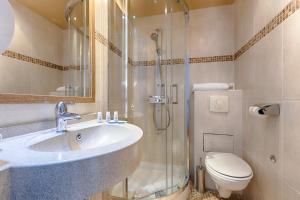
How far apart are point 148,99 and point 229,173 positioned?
111 cm

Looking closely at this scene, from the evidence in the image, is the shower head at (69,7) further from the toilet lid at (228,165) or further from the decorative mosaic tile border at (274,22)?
the toilet lid at (228,165)

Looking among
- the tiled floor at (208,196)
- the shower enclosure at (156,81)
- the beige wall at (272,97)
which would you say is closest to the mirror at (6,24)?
the shower enclosure at (156,81)

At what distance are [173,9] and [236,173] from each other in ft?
6.02

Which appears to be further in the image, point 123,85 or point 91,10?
point 123,85

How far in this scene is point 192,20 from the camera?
224cm

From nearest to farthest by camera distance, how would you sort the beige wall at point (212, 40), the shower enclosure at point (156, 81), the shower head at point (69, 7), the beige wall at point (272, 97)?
1. the beige wall at point (272, 97)
2. the shower head at point (69, 7)
3. the shower enclosure at point (156, 81)
4. the beige wall at point (212, 40)

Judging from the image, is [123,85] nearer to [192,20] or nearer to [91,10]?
[91,10]

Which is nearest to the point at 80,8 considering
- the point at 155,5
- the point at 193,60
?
the point at 155,5

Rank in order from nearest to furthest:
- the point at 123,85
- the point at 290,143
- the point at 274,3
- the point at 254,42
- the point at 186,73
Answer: the point at 290,143 → the point at 274,3 → the point at 254,42 → the point at 123,85 → the point at 186,73

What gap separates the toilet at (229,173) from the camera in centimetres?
127

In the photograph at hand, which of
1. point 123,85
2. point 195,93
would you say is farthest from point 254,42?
point 123,85

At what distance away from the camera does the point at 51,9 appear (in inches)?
37.3

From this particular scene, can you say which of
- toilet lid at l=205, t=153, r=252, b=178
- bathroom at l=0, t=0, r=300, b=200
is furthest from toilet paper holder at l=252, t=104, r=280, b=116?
toilet lid at l=205, t=153, r=252, b=178

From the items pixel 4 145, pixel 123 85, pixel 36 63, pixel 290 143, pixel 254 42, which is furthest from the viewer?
pixel 123 85
